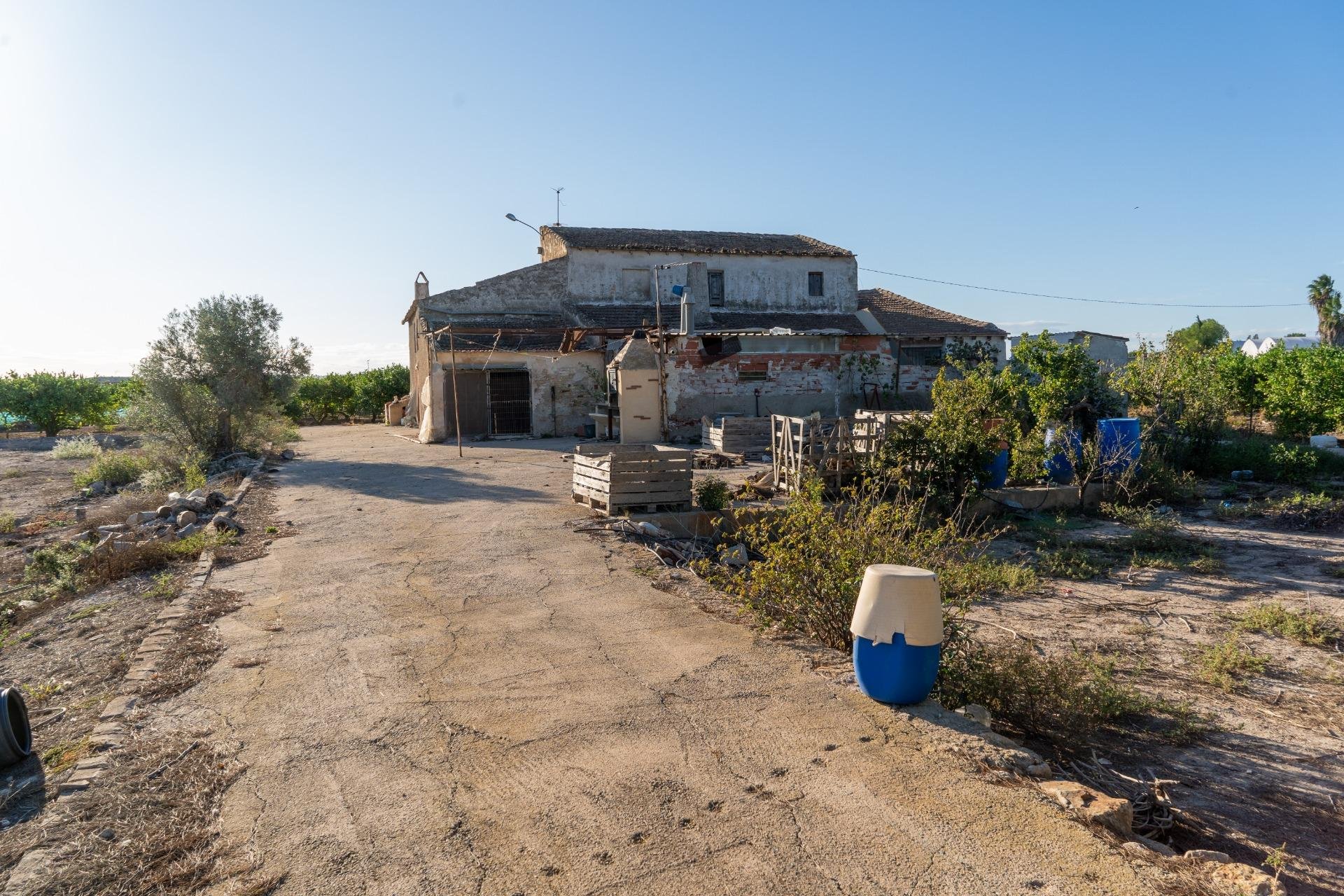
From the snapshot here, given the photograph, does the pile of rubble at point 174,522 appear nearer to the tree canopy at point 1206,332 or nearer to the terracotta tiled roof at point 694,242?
the terracotta tiled roof at point 694,242

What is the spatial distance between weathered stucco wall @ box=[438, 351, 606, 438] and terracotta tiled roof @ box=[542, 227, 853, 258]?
566cm

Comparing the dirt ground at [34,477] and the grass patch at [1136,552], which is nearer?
the grass patch at [1136,552]

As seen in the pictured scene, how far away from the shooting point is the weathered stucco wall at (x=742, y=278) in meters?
29.1

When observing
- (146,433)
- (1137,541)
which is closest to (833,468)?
(1137,541)

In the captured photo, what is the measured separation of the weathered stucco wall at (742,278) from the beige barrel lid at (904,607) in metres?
24.4

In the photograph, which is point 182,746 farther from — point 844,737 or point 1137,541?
point 1137,541

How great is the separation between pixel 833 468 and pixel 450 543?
591cm

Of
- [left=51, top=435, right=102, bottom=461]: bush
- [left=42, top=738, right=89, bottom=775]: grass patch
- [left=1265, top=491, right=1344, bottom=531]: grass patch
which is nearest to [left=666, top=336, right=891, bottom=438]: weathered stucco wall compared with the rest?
[left=1265, top=491, right=1344, bottom=531]: grass patch

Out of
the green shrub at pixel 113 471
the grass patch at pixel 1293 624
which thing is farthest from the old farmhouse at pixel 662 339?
the grass patch at pixel 1293 624

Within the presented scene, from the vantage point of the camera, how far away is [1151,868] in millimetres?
3180

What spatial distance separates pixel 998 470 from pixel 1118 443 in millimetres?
2206

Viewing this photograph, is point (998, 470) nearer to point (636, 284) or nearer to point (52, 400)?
point (636, 284)

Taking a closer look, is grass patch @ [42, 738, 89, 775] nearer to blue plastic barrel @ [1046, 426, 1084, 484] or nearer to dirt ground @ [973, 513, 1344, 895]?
dirt ground @ [973, 513, 1344, 895]

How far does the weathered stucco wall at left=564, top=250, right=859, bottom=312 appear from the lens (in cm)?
2911
